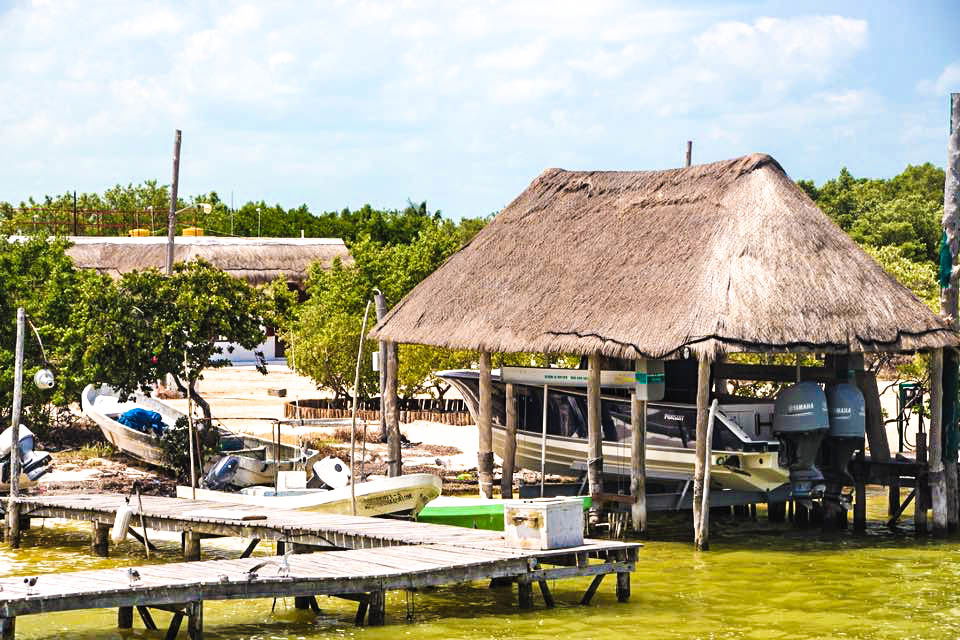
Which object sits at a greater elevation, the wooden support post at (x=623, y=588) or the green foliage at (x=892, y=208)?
the green foliage at (x=892, y=208)

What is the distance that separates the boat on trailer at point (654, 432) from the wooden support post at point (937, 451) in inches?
91.1

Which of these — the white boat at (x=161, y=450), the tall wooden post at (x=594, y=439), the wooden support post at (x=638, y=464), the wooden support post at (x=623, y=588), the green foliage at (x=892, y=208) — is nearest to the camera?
the wooden support post at (x=623, y=588)

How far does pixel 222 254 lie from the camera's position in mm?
58500

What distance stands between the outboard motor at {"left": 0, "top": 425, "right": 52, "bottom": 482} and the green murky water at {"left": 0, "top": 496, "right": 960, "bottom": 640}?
7.48 ft

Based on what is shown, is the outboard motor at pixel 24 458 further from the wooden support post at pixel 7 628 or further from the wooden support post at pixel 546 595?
the wooden support post at pixel 546 595

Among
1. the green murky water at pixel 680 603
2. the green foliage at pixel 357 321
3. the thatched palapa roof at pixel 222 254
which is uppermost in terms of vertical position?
the thatched palapa roof at pixel 222 254

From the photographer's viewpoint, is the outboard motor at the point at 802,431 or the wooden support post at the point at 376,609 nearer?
the wooden support post at the point at 376,609

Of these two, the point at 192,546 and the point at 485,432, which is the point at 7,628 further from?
the point at 485,432

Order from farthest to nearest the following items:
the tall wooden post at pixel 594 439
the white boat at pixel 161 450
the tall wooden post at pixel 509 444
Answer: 1. the white boat at pixel 161 450
2. the tall wooden post at pixel 509 444
3. the tall wooden post at pixel 594 439

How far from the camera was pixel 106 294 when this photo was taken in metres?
26.6

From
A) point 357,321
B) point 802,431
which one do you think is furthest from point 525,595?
point 357,321

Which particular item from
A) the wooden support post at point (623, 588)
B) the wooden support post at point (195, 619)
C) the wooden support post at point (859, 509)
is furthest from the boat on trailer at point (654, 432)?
the wooden support post at point (195, 619)

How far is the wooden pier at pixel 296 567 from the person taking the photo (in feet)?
50.8

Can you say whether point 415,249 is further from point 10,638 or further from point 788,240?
point 10,638
